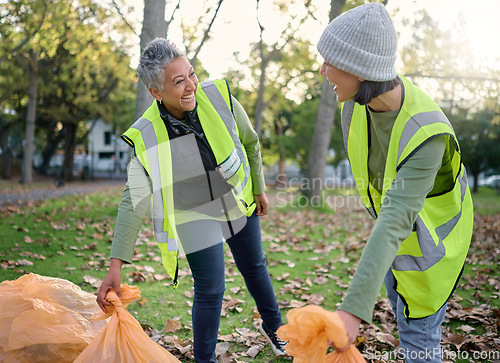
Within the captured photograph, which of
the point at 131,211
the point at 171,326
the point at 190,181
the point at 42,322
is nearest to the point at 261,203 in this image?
the point at 190,181

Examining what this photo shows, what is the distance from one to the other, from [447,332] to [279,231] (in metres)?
4.92

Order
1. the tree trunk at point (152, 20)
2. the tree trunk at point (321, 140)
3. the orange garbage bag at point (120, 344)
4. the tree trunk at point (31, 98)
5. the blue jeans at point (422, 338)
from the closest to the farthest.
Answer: the blue jeans at point (422, 338) → the orange garbage bag at point (120, 344) → the tree trunk at point (152, 20) → the tree trunk at point (321, 140) → the tree trunk at point (31, 98)

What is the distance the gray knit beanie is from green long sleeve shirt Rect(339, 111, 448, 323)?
1.16 ft

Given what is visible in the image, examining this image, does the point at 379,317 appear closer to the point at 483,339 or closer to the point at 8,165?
the point at 483,339

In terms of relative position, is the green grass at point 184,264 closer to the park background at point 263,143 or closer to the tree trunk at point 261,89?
the park background at point 263,143

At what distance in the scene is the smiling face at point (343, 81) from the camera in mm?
1714

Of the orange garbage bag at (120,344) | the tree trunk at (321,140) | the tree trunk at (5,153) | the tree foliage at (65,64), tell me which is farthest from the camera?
the tree trunk at (5,153)

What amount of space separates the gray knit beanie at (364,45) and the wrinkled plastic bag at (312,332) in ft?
2.97

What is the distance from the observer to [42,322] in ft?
7.86

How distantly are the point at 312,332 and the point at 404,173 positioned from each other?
2.15 feet

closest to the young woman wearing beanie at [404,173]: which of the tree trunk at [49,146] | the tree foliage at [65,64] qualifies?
the tree foliage at [65,64]

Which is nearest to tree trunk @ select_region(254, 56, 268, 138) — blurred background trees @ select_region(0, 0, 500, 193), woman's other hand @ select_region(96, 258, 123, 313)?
blurred background trees @ select_region(0, 0, 500, 193)

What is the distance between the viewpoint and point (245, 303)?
4254mm

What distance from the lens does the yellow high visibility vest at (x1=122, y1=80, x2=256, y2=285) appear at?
2.30 m
